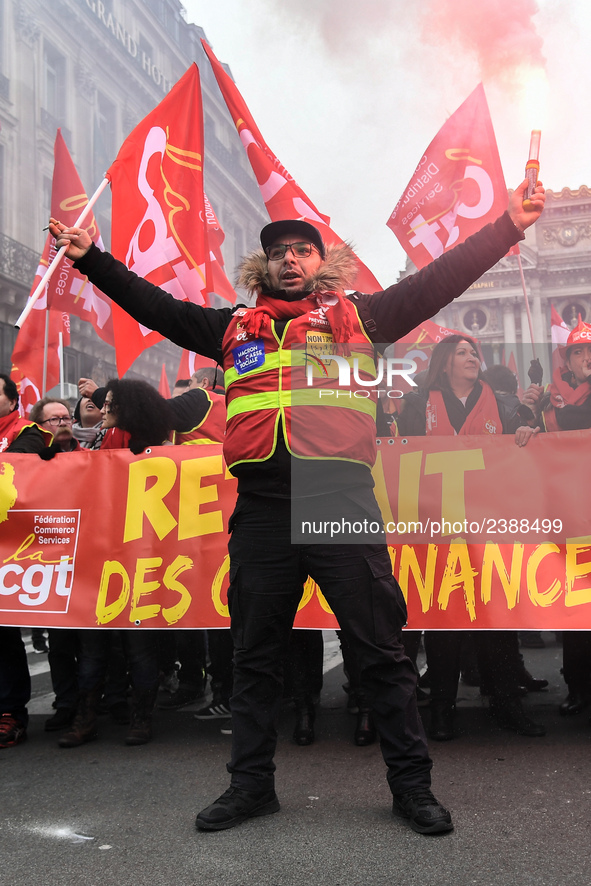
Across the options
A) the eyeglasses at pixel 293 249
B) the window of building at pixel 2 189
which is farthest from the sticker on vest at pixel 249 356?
the window of building at pixel 2 189

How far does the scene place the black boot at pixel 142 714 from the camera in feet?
12.9

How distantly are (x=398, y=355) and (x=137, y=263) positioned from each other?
2695 millimetres

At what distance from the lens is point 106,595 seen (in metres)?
4.12

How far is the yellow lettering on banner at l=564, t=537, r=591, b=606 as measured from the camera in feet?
12.5

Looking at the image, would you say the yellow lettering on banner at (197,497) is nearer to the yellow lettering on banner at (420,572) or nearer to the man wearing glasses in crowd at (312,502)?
the yellow lettering on banner at (420,572)

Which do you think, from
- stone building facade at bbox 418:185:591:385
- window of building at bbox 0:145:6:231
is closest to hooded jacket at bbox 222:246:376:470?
window of building at bbox 0:145:6:231

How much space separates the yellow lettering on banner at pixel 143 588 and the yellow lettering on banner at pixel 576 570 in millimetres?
1960

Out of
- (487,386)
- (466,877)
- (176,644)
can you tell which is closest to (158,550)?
(176,644)

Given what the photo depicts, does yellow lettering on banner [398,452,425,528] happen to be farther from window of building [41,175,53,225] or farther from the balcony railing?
window of building [41,175,53,225]

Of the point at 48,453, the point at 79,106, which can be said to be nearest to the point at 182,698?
the point at 48,453

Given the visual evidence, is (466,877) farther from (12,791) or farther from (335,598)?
(12,791)

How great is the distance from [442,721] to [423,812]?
1296mm

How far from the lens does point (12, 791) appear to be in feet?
10.5

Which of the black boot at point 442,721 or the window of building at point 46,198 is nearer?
the black boot at point 442,721
